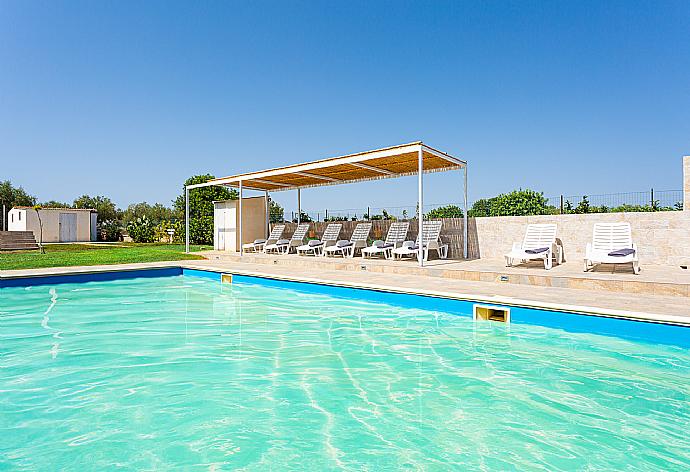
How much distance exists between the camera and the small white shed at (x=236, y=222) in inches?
597

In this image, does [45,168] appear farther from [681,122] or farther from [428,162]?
[681,122]

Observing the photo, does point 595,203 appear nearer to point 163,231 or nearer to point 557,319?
point 557,319

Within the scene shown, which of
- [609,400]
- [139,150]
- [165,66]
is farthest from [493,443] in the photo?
[139,150]

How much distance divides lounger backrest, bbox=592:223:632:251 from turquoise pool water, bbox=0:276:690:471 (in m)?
4.54

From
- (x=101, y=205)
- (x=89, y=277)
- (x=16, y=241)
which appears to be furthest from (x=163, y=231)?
(x=101, y=205)

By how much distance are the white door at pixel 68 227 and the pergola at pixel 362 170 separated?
58.7ft

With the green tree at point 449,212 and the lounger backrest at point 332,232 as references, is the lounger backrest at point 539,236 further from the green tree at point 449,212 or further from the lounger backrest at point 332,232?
the lounger backrest at point 332,232

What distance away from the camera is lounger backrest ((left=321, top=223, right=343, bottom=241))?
541 inches

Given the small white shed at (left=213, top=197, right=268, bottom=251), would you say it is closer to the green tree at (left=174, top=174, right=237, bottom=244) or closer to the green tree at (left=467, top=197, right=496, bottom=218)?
the green tree at (left=174, top=174, right=237, bottom=244)

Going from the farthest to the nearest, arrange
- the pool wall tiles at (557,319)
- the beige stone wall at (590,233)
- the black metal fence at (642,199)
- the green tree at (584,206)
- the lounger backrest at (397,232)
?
the lounger backrest at (397,232) < the green tree at (584,206) < the black metal fence at (642,199) < the beige stone wall at (590,233) < the pool wall tiles at (557,319)

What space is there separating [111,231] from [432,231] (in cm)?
2408

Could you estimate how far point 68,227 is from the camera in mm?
26703

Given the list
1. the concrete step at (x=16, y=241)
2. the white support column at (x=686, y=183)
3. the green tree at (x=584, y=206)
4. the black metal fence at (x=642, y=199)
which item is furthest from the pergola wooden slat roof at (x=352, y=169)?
the concrete step at (x=16, y=241)

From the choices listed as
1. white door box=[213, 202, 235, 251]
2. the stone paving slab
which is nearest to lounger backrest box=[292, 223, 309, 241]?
white door box=[213, 202, 235, 251]
